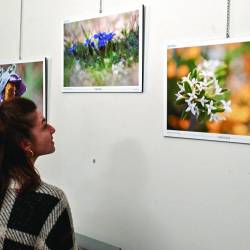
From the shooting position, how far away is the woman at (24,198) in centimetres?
119

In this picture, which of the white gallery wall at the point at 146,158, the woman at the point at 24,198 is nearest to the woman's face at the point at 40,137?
the woman at the point at 24,198

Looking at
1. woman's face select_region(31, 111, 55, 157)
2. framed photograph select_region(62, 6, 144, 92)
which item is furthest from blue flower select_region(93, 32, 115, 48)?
woman's face select_region(31, 111, 55, 157)

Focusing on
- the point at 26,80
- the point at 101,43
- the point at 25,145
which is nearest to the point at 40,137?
the point at 25,145

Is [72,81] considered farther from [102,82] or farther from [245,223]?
[245,223]

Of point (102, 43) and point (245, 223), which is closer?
point (245, 223)

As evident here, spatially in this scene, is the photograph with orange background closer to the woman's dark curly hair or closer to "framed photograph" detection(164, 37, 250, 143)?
"framed photograph" detection(164, 37, 250, 143)

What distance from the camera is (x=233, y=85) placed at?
1404mm

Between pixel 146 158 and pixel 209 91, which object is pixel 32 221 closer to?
pixel 146 158

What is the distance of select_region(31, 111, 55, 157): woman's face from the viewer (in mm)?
1322

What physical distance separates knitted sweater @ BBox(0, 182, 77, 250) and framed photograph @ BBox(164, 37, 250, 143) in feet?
2.02

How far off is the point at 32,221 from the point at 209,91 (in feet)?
2.69

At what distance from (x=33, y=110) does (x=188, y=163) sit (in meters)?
0.67

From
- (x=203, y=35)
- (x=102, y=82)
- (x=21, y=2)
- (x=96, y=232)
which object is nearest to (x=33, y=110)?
(x=102, y=82)

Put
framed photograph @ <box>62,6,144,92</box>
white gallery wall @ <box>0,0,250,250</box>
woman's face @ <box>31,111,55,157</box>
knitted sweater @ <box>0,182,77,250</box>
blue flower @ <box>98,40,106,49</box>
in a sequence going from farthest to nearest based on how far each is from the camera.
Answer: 1. blue flower @ <box>98,40,106,49</box>
2. framed photograph @ <box>62,6,144,92</box>
3. white gallery wall @ <box>0,0,250,250</box>
4. woman's face @ <box>31,111,55,157</box>
5. knitted sweater @ <box>0,182,77,250</box>
